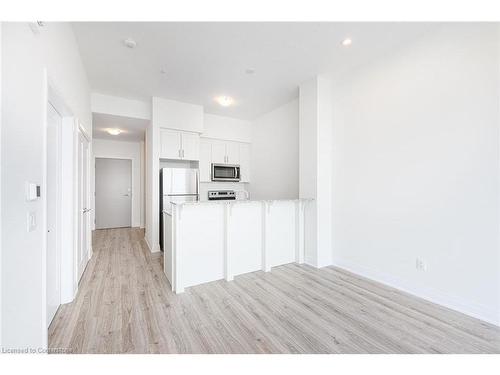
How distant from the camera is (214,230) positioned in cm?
280

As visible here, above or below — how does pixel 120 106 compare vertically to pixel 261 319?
above

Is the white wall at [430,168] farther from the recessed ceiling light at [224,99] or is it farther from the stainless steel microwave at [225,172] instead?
the stainless steel microwave at [225,172]

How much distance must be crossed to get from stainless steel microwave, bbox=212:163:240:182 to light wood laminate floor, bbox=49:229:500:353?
8.77ft

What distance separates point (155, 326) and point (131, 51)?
2.98m

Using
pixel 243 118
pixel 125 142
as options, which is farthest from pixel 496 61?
pixel 125 142

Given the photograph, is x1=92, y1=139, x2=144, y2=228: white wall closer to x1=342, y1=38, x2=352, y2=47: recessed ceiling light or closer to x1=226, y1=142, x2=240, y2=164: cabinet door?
x1=226, y1=142, x2=240, y2=164: cabinet door

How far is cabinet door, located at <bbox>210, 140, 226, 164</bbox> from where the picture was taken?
5.10 meters

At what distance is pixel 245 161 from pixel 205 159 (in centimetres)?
104

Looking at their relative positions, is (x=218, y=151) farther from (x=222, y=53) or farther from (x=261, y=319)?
(x=261, y=319)

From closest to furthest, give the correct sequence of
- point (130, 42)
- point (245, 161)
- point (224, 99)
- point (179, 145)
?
1. point (130, 42)
2. point (224, 99)
3. point (179, 145)
4. point (245, 161)

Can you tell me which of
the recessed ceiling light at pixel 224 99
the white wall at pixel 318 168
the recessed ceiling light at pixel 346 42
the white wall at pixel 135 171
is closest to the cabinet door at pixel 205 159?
the recessed ceiling light at pixel 224 99

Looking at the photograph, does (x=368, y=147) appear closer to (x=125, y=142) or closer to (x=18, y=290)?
(x=18, y=290)

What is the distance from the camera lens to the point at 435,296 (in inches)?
88.0

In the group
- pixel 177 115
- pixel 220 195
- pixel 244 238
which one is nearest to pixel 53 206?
pixel 244 238
